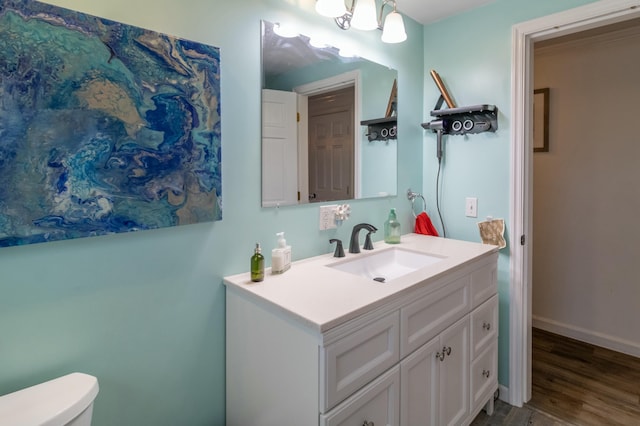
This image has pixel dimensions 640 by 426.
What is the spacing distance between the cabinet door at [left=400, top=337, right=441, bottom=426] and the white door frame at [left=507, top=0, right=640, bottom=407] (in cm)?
85

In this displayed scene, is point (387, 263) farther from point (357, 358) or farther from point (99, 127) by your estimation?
point (99, 127)

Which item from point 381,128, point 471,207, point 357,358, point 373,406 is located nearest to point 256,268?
point 357,358

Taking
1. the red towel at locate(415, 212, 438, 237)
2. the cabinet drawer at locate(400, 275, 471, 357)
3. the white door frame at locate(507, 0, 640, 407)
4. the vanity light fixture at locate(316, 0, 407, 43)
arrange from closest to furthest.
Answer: the cabinet drawer at locate(400, 275, 471, 357), the vanity light fixture at locate(316, 0, 407, 43), the white door frame at locate(507, 0, 640, 407), the red towel at locate(415, 212, 438, 237)

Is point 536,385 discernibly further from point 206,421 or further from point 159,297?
point 159,297

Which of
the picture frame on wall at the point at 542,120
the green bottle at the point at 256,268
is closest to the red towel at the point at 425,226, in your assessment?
Answer: the green bottle at the point at 256,268

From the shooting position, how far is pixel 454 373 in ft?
5.09

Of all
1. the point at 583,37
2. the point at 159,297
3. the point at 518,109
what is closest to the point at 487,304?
the point at 518,109

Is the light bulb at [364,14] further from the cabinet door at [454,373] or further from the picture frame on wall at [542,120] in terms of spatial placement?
the picture frame on wall at [542,120]

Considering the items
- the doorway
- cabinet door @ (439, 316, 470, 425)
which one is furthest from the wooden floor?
the doorway

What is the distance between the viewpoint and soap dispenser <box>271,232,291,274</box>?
138cm

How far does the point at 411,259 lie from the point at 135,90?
1.41 meters

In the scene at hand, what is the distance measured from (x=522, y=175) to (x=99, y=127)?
1958mm

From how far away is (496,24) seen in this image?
197cm

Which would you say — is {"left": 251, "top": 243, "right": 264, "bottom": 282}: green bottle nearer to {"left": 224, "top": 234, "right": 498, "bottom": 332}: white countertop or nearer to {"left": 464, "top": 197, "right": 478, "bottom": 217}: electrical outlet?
{"left": 224, "top": 234, "right": 498, "bottom": 332}: white countertop
